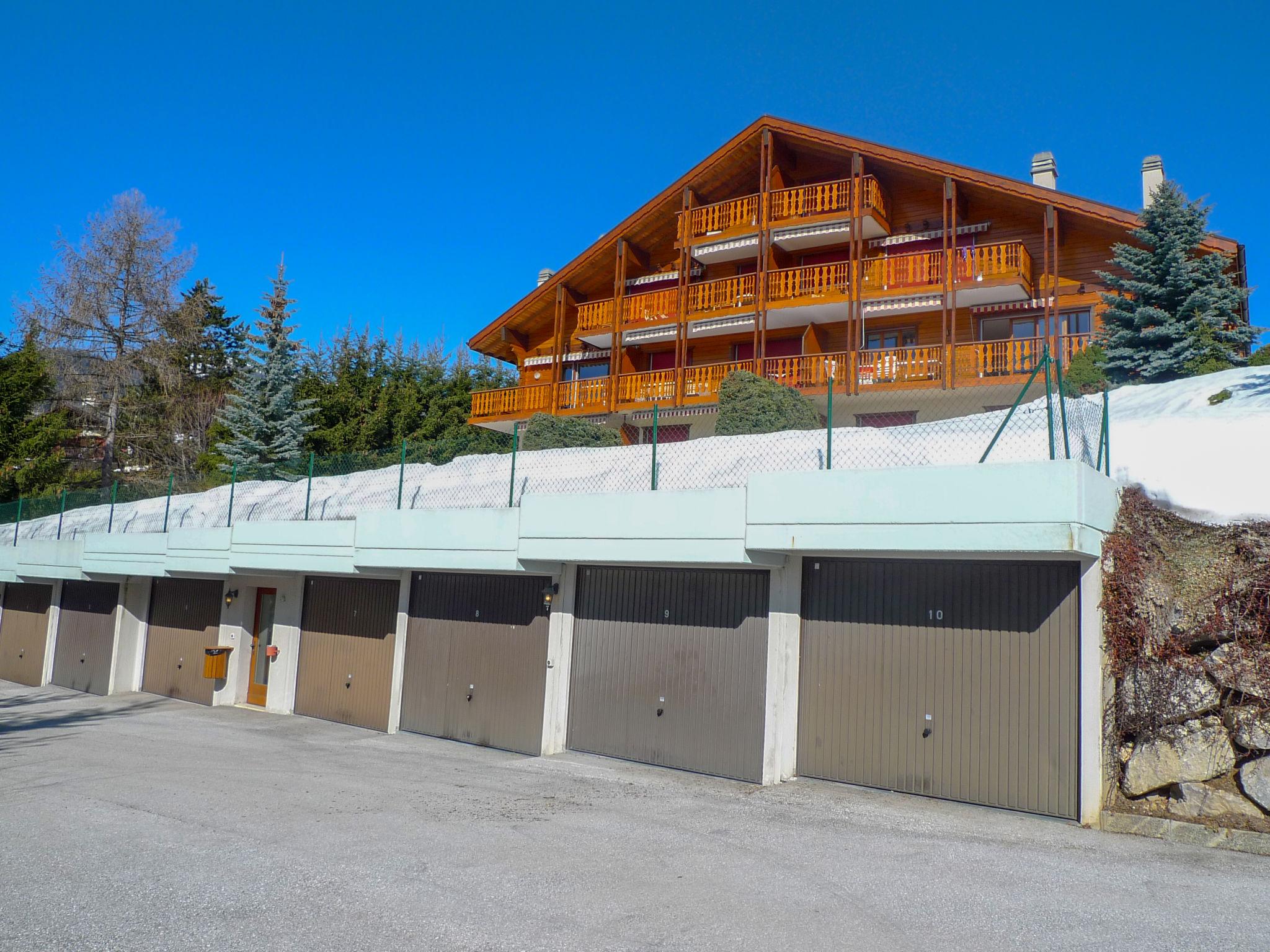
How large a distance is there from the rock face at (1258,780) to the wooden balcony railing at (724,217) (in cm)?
1879

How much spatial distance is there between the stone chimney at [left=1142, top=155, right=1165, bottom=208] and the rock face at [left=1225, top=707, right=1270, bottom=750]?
60.4 feet

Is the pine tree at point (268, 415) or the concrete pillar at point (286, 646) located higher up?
the pine tree at point (268, 415)

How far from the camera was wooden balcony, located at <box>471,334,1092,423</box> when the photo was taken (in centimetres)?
2023

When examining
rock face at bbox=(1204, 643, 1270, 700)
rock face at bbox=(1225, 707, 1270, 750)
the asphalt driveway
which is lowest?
the asphalt driveway

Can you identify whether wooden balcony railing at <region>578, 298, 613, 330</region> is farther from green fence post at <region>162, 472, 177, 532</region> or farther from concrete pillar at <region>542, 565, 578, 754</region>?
concrete pillar at <region>542, 565, 578, 754</region>

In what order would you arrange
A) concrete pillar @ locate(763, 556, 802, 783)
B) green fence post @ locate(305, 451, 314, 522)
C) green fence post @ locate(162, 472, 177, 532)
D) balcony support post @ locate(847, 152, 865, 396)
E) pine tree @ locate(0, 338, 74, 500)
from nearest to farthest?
1. concrete pillar @ locate(763, 556, 802, 783)
2. green fence post @ locate(305, 451, 314, 522)
3. green fence post @ locate(162, 472, 177, 532)
4. balcony support post @ locate(847, 152, 865, 396)
5. pine tree @ locate(0, 338, 74, 500)

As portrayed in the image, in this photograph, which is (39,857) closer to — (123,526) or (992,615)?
(992,615)

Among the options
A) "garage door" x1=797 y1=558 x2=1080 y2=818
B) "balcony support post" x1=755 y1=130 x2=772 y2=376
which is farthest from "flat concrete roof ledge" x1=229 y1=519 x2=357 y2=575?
"balcony support post" x1=755 y1=130 x2=772 y2=376

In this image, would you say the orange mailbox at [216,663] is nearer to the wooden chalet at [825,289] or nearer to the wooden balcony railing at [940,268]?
the wooden chalet at [825,289]

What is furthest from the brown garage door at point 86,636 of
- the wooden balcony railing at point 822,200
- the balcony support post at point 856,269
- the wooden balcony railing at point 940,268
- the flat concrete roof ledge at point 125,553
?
the wooden balcony railing at point 940,268

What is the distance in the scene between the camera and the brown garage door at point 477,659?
1280 cm

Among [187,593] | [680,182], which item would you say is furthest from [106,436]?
[680,182]

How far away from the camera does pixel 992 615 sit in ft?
30.5

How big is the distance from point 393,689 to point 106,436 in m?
26.5
